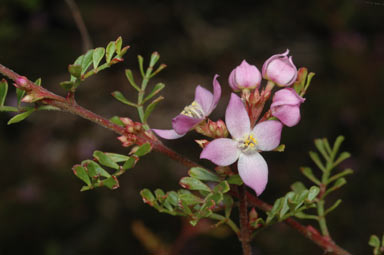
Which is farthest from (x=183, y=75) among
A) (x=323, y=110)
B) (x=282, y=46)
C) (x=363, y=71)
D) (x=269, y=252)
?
(x=269, y=252)

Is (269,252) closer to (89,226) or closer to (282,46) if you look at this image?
(89,226)

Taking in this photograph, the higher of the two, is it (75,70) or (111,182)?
(75,70)

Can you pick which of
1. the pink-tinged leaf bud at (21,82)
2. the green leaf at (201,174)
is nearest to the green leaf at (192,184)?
the green leaf at (201,174)

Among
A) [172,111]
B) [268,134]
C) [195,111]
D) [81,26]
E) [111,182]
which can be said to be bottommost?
[111,182]

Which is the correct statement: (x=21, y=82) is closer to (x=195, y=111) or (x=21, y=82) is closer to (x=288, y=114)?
(x=195, y=111)

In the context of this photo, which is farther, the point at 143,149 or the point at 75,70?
the point at 143,149

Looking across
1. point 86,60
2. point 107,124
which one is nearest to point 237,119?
point 107,124

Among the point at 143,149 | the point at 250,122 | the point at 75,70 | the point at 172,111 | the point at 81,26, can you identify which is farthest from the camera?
the point at 172,111
